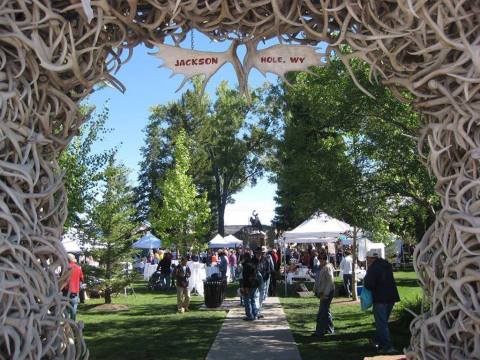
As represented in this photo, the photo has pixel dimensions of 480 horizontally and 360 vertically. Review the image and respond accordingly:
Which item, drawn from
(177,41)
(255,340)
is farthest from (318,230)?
(177,41)

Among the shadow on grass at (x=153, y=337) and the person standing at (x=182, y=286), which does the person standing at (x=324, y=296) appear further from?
the person standing at (x=182, y=286)

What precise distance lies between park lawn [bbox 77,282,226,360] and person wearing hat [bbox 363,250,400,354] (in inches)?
118

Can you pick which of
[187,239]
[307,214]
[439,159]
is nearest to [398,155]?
[307,214]

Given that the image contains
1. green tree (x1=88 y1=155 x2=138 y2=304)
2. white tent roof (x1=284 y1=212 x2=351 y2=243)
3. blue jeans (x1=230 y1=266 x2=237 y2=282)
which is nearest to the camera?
green tree (x1=88 y1=155 x2=138 y2=304)

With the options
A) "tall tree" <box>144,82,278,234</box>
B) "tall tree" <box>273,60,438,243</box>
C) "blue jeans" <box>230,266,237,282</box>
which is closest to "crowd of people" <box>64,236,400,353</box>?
"tall tree" <box>273,60,438,243</box>

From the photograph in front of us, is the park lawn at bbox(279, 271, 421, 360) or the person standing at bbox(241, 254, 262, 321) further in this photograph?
the person standing at bbox(241, 254, 262, 321)

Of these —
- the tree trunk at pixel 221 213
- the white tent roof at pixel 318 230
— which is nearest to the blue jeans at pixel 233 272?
Answer: the white tent roof at pixel 318 230

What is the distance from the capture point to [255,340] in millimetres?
10531

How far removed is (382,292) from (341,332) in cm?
278

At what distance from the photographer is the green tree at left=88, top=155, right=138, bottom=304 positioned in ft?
55.4

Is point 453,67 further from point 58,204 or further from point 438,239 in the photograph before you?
point 58,204

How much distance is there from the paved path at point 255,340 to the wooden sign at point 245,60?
5.92 metres

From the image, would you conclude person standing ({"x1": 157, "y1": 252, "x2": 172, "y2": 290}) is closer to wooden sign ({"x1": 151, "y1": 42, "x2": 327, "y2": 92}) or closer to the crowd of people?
the crowd of people

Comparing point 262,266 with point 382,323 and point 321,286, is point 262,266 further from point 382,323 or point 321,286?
point 382,323
